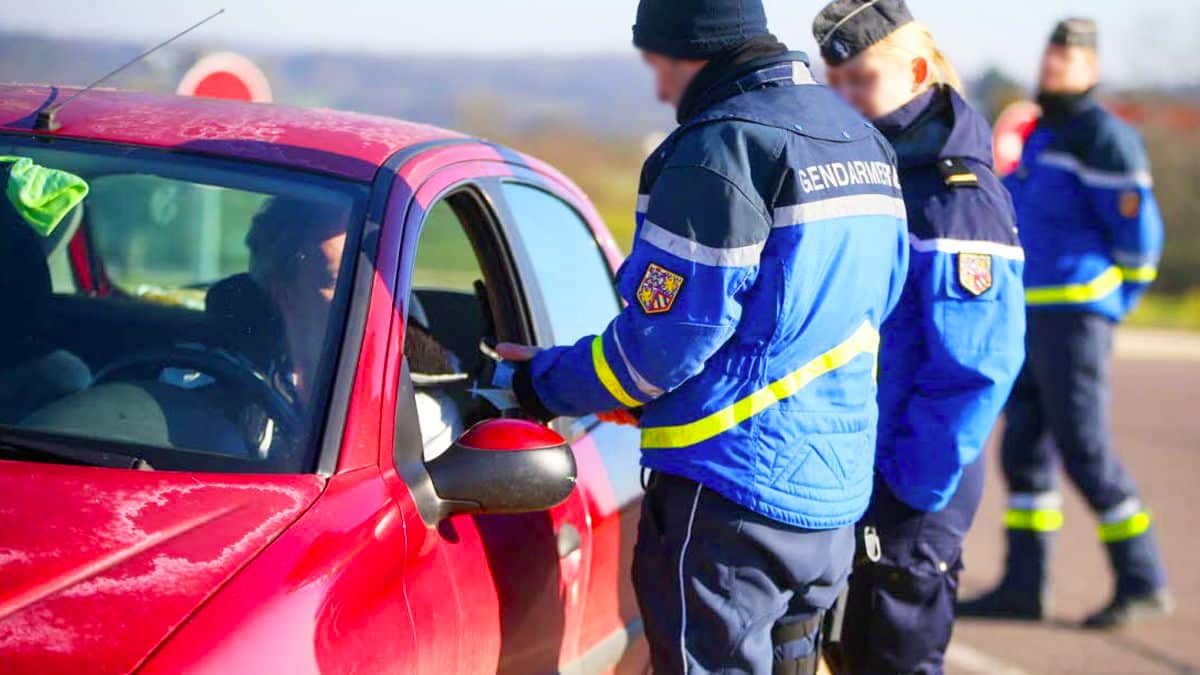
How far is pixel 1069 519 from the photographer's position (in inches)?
318

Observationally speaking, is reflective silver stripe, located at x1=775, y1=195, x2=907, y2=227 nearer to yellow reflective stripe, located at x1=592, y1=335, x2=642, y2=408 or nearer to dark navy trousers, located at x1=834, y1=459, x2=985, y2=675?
yellow reflective stripe, located at x1=592, y1=335, x2=642, y2=408

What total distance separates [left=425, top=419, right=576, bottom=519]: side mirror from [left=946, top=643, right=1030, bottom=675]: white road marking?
127 inches

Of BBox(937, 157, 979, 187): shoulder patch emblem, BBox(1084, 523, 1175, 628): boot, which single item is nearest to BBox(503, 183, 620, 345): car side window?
BBox(937, 157, 979, 187): shoulder patch emblem

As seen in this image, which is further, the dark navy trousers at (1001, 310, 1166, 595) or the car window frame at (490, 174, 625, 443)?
the dark navy trousers at (1001, 310, 1166, 595)

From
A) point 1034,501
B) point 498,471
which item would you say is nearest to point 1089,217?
point 1034,501

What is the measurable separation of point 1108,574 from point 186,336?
16.8ft

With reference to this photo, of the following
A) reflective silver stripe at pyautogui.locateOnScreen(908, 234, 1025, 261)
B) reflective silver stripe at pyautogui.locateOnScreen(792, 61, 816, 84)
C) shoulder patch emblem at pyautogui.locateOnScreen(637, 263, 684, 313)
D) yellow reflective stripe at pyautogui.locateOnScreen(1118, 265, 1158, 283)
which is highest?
reflective silver stripe at pyautogui.locateOnScreen(792, 61, 816, 84)

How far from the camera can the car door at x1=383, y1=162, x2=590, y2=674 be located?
261 cm

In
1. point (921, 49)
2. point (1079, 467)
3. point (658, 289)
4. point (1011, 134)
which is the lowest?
point (1079, 467)

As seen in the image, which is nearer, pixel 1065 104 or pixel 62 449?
pixel 62 449

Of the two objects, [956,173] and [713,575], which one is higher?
[956,173]

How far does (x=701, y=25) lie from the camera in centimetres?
289

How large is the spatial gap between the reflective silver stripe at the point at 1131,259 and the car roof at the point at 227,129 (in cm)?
371

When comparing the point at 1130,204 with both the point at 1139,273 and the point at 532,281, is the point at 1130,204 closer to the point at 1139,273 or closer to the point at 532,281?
the point at 1139,273
